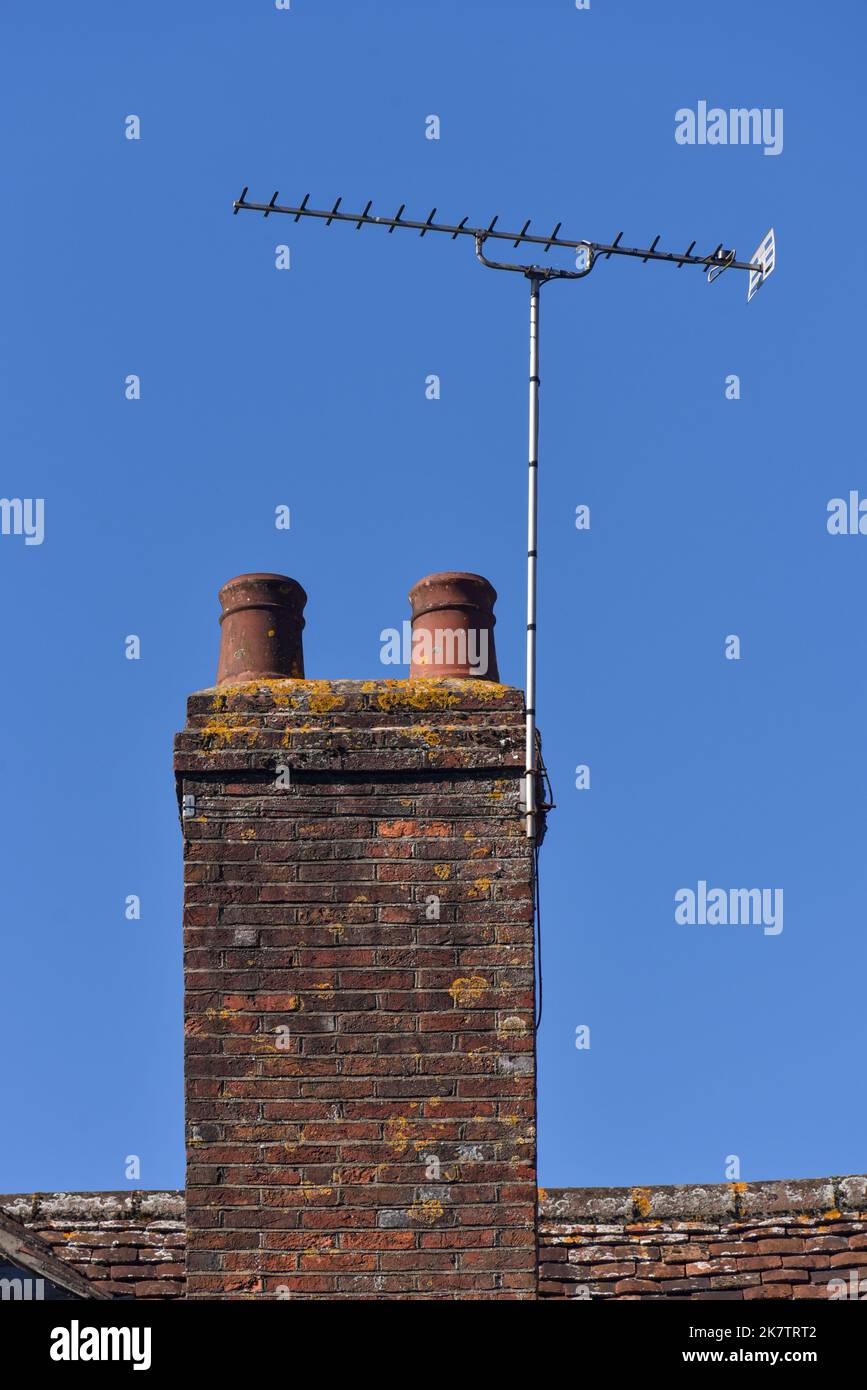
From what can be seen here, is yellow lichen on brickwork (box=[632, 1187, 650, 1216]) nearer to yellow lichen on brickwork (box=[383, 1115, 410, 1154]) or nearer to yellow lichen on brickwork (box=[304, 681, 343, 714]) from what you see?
yellow lichen on brickwork (box=[383, 1115, 410, 1154])

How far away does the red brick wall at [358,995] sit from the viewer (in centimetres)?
795

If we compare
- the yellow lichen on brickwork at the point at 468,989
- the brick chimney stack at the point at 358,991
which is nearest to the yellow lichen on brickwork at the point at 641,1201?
the brick chimney stack at the point at 358,991

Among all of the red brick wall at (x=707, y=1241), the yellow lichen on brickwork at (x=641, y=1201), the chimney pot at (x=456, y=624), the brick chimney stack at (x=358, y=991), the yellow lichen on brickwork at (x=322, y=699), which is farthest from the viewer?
the yellow lichen on brickwork at (x=641, y=1201)

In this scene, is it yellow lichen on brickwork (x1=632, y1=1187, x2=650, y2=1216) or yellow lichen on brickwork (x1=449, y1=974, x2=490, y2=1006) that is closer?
yellow lichen on brickwork (x1=449, y1=974, x2=490, y2=1006)

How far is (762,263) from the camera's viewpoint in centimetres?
995

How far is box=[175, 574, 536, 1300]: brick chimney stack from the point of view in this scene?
7.95 meters

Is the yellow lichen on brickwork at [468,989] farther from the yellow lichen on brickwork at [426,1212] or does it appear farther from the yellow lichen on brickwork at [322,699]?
the yellow lichen on brickwork at [322,699]

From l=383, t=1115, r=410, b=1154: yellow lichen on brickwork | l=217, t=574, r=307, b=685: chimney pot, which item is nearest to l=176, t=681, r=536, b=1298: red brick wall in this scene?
l=383, t=1115, r=410, b=1154: yellow lichen on brickwork

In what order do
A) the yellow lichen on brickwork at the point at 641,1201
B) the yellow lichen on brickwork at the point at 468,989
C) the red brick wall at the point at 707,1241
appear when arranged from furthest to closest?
the yellow lichen on brickwork at the point at 641,1201, the red brick wall at the point at 707,1241, the yellow lichen on brickwork at the point at 468,989

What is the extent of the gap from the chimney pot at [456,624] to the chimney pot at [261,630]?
17.2 inches

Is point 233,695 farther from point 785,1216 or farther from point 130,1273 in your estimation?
point 785,1216

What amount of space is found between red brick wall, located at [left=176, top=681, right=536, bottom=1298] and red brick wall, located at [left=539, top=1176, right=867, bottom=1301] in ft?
5.94
